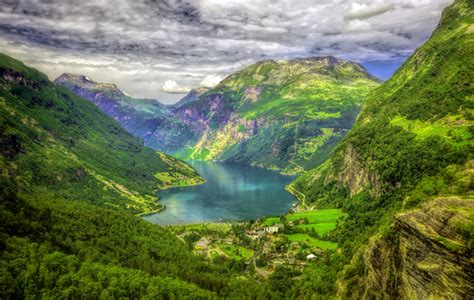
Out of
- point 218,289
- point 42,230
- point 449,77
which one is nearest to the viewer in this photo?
point 218,289

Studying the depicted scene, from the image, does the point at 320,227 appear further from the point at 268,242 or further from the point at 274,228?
the point at 268,242

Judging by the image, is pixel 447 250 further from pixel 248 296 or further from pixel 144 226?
pixel 144 226

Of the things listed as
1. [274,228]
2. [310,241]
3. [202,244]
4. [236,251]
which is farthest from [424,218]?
[274,228]

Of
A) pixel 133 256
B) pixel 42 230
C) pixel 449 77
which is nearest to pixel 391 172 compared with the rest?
pixel 449 77

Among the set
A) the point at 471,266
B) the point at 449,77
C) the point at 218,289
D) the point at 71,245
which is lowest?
the point at 218,289

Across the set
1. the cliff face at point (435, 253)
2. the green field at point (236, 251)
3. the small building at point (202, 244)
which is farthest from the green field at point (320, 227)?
the cliff face at point (435, 253)

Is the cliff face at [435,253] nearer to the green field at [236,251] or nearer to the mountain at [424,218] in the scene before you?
the mountain at [424,218]
